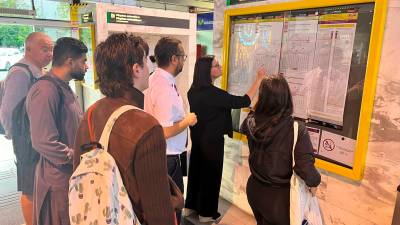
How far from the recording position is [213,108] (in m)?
2.43

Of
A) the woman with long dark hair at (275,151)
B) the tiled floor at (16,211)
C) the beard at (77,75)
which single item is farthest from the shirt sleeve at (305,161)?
the beard at (77,75)

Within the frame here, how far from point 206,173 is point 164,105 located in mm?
948

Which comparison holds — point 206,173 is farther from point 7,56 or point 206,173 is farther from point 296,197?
point 7,56

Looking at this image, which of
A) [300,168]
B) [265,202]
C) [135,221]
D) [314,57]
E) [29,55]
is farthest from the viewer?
[29,55]

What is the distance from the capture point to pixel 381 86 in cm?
170

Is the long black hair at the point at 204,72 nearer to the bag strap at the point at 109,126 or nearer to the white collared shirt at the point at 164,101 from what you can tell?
the white collared shirt at the point at 164,101

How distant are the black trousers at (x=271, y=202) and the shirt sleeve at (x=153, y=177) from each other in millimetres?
888

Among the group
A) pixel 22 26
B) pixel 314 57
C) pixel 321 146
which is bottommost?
pixel 321 146

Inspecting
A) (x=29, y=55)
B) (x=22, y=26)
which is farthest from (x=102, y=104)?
(x=22, y=26)

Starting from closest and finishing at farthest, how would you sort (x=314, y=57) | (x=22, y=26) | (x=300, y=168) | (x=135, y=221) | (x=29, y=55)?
(x=135, y=221) < (x=300, y=168) < (x=314, y=57) < (x=29, y=55) < (x=22, y=26)

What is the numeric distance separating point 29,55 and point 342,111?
101 inches

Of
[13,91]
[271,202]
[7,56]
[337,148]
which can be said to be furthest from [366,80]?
[7,56]

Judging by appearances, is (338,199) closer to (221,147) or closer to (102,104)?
(221,147)

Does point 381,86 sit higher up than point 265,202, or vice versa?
point 381,86
